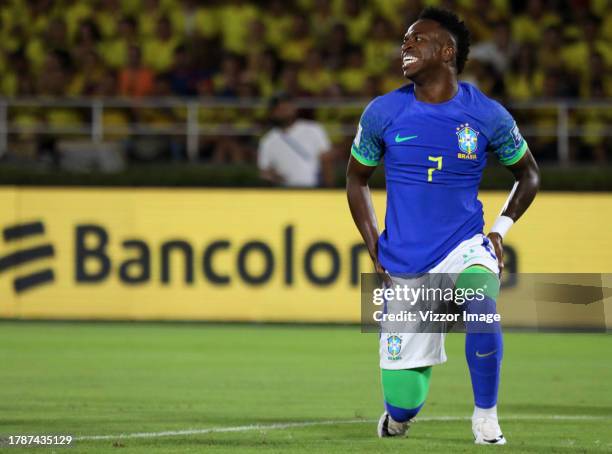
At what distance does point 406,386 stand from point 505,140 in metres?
1.39

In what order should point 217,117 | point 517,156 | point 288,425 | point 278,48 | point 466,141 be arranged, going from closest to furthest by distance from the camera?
point 466,141
point 517,156
point 288,425
point 217,117
point 278,48

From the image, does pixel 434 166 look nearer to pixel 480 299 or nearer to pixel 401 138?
pixel 401 138

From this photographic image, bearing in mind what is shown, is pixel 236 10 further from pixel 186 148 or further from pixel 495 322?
pixel 495 322

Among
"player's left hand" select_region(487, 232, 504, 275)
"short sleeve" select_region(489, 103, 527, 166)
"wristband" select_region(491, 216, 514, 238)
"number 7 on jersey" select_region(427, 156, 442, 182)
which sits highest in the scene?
"short sleeve" select_region(489, 103, 527, 166)

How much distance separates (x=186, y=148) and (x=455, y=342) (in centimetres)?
597

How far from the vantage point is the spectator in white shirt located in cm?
1609

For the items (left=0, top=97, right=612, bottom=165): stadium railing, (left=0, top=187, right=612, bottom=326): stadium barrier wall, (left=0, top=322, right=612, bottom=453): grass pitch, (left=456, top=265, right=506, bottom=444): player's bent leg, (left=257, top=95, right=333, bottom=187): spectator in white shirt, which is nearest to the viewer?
(left=456, top=265, right=506, bottom=444): player's bent leg

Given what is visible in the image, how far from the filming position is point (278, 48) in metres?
19.9

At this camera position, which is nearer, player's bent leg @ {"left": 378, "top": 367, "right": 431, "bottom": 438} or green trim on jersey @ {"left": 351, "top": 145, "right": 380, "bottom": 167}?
player's bent leg @ {"left": 378, "top": 367, "right": 431, "bottom": 438}

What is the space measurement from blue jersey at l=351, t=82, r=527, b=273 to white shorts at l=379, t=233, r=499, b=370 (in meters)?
0.05

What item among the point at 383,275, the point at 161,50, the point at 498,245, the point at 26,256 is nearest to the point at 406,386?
the point at 383,275

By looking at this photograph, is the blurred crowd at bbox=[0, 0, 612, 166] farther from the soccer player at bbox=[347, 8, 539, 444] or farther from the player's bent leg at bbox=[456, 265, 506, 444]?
the player's bent leg at bbox=[456, 265, 506, 444]

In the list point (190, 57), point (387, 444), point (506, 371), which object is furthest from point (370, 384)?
point (190, 57)

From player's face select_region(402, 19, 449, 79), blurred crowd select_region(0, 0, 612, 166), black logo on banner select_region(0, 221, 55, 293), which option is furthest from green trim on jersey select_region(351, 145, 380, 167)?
blurred crowd select_region(0, 0, 612, 166)
